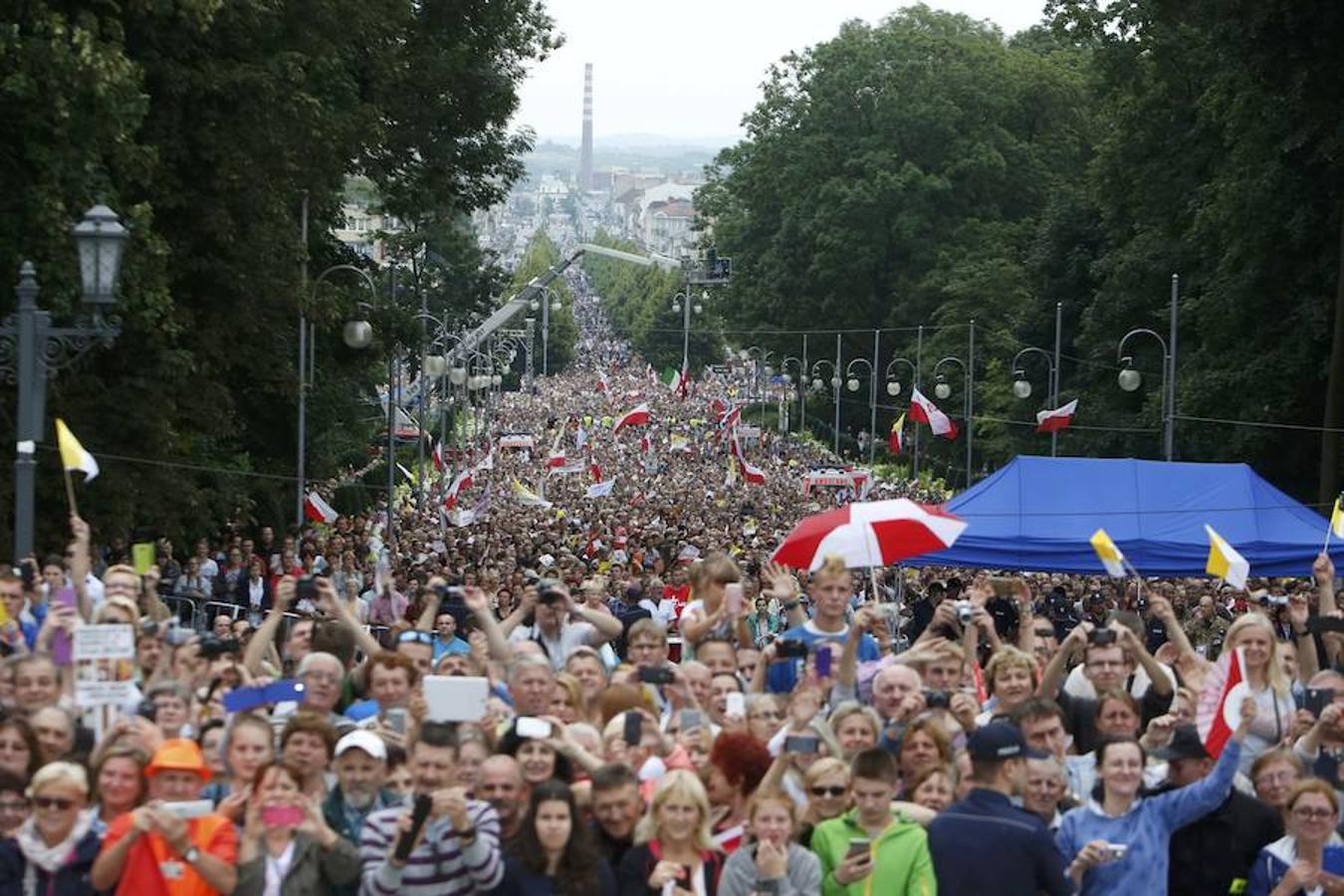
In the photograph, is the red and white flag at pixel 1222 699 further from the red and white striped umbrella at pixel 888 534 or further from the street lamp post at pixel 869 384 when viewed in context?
the street lamp post at pixel 869 384

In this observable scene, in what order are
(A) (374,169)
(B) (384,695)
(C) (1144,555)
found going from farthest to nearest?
1. (A) (374,169)
2. (C) (1144,555)
3. (B) (384,695)

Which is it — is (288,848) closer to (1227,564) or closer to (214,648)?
(214,648)

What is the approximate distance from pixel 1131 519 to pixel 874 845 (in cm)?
1396

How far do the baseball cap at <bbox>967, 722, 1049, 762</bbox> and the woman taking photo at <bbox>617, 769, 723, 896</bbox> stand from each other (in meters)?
0.92

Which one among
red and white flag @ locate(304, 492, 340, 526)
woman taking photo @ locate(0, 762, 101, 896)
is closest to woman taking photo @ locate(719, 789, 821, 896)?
woman taking photo @ locate(0, 762, 101, 896)

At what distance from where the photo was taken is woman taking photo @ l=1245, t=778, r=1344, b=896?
940 cm

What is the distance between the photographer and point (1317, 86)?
3516 cm

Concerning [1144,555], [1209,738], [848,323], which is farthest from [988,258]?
[1209,738]

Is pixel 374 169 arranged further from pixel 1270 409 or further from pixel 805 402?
pixel 805 402

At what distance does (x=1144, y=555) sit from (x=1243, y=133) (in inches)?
893

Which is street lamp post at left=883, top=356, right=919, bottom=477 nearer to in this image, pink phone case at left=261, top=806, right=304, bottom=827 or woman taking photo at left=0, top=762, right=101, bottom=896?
woman taking photo at left=0, top=762, right=101, bottom=896

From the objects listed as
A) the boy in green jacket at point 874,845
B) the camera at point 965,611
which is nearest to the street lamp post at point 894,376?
the camera at point 965,611

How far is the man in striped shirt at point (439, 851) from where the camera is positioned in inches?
332

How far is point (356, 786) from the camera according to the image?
9.41 m
